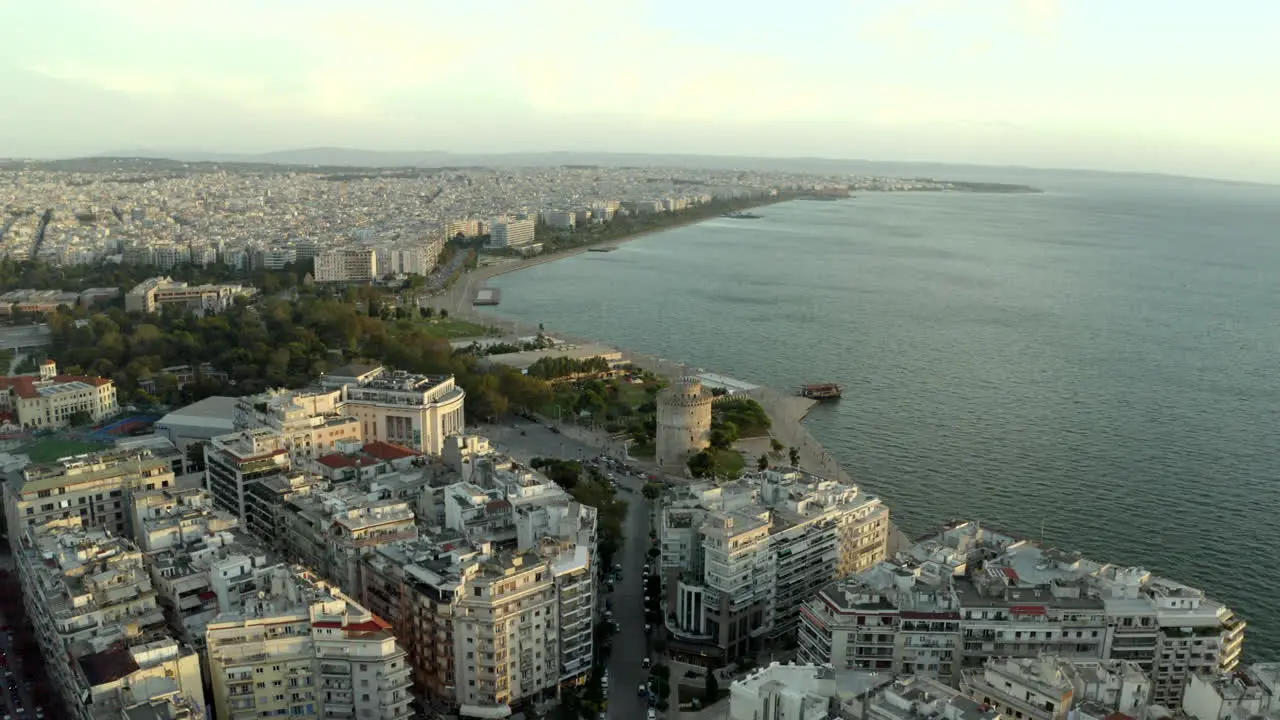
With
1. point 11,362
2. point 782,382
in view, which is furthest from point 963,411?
point 11,362

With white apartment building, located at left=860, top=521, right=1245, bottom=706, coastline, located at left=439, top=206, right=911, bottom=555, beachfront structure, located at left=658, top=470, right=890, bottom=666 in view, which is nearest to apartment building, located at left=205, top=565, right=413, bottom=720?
beachfront structure, located at left=658, top=470, right=890, bottom=666

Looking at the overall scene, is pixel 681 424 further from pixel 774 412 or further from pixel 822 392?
pixel 822 392

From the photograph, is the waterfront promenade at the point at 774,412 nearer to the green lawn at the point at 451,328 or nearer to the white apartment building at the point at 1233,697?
the green lawn at the point at 451,328

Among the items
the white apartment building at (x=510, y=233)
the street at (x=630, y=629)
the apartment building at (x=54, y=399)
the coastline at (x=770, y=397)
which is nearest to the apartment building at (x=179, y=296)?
the coastline at (x=770, y=397)

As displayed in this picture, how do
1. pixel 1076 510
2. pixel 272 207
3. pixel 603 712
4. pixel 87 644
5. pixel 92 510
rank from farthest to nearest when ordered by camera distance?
pixel 272 207, pixel 1076 510, pixel 92 510, pixel 603 712, pixel 87 644

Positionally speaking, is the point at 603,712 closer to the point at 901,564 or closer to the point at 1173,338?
the point at 901,564

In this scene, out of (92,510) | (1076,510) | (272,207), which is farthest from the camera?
(272,207)

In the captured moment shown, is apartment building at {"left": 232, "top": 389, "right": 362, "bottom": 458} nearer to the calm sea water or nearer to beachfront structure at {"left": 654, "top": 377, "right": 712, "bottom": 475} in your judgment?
beachfront structure at {"left": 654, "top": 377, "right": 712, "bottom": 475}
